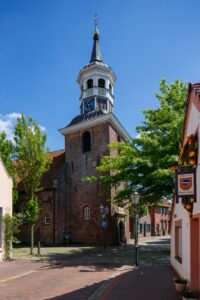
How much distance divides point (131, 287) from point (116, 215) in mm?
19388

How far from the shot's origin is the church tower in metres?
29.2

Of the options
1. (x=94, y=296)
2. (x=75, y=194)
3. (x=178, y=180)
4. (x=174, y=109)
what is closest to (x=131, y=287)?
(x=94, y=296)

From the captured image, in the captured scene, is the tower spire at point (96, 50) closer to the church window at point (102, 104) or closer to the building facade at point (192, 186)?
the church window at point (102, 104)

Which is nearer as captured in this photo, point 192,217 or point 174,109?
point 192,217

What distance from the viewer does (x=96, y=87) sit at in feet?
104

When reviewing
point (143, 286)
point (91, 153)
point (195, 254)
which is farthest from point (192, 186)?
point (91, 153)

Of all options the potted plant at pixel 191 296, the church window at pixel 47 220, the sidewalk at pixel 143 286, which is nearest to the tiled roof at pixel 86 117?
the church window at pixel 47 220

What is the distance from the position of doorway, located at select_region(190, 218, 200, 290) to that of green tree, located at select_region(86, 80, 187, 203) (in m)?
7.17

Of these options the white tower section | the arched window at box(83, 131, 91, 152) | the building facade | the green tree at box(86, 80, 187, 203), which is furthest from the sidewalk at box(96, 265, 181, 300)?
the white tower section

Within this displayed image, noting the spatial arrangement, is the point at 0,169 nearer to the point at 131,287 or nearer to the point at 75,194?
the point at 131,287

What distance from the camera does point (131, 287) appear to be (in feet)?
Answer: 32.2

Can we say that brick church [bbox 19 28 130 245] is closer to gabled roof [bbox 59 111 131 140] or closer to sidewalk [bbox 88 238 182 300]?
gabled roof [bbox 59 111 131 140]

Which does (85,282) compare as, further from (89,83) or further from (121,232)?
(89,83)

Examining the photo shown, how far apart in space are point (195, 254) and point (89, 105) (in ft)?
82.9
